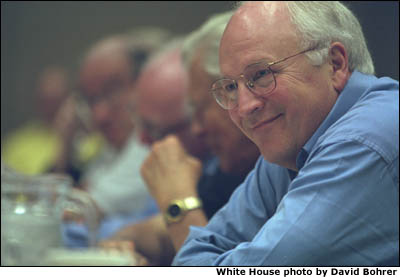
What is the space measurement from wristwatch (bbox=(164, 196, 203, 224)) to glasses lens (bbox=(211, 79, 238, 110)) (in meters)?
0.24

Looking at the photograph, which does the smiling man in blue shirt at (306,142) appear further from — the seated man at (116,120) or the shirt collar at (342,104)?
the seated man at (116,120)

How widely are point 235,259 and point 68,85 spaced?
1.49 metres

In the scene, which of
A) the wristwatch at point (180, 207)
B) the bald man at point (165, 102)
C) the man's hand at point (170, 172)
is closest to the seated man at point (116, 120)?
the bald man at point (165, 102)

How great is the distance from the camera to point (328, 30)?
2.89ft

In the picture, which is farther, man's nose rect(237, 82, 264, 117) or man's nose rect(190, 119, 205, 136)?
man's nose rect(190, 119, 205, 136)

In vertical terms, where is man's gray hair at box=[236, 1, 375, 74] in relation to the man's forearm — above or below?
above

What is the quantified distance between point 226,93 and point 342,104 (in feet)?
0.58

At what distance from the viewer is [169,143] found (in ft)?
4.42

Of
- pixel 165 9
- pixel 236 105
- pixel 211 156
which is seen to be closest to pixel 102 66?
pixel 165 9

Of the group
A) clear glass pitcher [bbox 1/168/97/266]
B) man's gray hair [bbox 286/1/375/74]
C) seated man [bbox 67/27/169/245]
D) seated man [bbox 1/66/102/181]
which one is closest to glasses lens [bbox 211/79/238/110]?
man's gray hair [bbox 286/1/375/74]

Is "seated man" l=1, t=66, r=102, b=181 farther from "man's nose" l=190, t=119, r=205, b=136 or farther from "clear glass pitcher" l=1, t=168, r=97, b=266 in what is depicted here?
"man's nose" l=190, t=119, r=205, b=136

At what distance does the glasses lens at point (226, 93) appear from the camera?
0.92 meters

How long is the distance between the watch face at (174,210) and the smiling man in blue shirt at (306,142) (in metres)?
0.12

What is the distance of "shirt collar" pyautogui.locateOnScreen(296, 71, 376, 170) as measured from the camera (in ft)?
2.83
